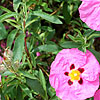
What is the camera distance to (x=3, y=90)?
5.90 ft

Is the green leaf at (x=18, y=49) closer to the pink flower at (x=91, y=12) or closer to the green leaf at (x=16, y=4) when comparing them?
the green leaf at (x=16, y=4)

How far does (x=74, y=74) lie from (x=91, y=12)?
510 mm

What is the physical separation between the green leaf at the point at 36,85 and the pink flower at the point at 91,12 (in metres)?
0.64

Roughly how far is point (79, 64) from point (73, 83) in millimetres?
159

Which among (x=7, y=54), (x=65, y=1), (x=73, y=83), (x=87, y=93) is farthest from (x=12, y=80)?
(x=65, y=1)

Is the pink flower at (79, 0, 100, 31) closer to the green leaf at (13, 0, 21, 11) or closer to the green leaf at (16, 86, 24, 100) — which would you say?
the green leaf at (13, 0, 21, 11)

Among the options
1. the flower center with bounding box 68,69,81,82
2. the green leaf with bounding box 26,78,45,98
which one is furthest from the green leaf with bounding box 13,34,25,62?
the flower center with bounding box 68,69,81,82

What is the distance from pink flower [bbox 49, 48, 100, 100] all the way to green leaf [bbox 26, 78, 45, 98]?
7.5 inches

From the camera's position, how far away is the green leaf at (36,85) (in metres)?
1.80

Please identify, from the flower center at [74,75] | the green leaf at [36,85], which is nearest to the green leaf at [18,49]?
the green leaf at [36,85]

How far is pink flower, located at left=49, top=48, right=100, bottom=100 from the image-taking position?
163 centimetres

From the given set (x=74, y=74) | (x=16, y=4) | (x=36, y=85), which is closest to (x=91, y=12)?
(x=74, y=74)

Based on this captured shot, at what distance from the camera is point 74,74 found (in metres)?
1.79

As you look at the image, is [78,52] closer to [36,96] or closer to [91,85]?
[91,85]
